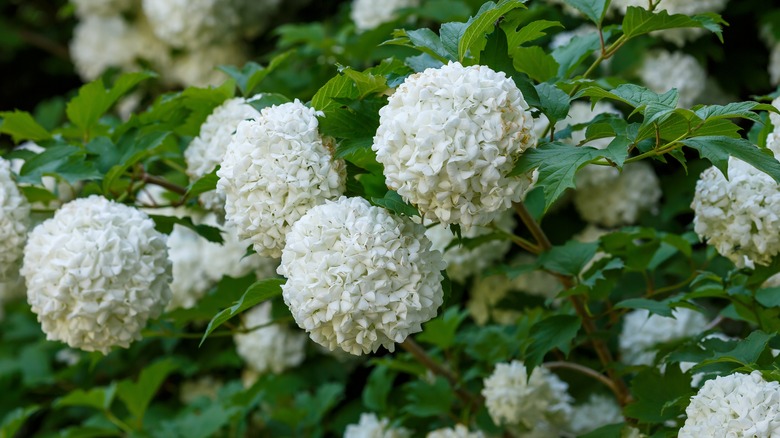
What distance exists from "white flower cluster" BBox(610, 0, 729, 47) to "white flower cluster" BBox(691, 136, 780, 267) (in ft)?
3.38

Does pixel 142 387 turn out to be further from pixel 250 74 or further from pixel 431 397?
pixel 250 74

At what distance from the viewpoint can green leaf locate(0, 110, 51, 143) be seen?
197cm

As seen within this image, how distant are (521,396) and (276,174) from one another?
1.01 meters

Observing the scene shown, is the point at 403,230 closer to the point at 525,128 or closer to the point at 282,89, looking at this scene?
the point at 525,128

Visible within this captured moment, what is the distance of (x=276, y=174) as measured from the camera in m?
1.43

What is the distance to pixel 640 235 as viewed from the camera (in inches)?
78.4

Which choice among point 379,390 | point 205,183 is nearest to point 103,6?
point 379,390

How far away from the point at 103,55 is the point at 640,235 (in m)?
2.81

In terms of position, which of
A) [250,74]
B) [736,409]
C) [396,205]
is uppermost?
[396,205]

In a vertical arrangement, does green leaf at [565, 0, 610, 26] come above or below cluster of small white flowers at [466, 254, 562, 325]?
above

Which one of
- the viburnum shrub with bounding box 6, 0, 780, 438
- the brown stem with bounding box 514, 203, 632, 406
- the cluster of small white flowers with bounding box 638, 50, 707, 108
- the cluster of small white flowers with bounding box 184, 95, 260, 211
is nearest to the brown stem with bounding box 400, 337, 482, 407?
the viburnum shrub with bounding box 6, 0, 780, 438

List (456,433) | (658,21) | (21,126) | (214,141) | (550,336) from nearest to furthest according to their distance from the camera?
1. (658,21)
2. (550,336)
3. (214,141)
4. (21,126)
5. (456,433)

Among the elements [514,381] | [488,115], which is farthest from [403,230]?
[514,381]

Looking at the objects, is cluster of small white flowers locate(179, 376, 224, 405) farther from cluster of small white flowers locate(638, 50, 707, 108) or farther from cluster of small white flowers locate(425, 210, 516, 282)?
cluster of small white flowers locate(638, 50, 707, 108)
